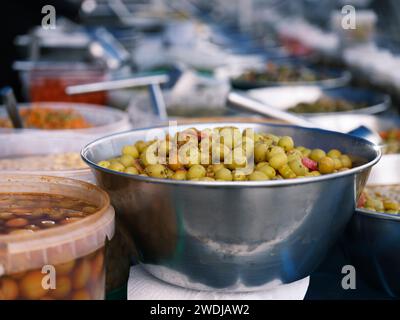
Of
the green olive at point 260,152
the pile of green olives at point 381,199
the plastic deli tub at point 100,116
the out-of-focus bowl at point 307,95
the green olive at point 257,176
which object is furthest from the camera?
the out-of-focus bowl at point 307,95

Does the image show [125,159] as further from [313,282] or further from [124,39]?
[124,39]

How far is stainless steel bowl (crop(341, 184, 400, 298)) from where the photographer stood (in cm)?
129

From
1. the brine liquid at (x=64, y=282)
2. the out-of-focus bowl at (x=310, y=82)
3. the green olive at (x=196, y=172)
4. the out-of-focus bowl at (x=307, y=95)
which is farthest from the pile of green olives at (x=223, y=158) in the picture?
the out-of-focus bowl at (x=310, y=82)

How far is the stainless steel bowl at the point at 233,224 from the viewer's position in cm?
100

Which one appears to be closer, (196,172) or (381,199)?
(196,172)

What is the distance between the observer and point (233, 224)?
1.01 m

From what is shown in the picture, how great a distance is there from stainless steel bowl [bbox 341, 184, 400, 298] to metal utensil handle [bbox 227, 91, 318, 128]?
1.40 feet

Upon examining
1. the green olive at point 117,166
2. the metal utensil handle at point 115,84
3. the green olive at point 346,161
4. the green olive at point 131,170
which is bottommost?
the green olive at point 346,161

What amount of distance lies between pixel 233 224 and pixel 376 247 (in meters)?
0.48

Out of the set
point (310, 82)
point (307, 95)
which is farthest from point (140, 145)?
point (310, 82)

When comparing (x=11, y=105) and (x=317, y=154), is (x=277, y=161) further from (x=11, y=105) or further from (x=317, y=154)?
(x=11, y=105)

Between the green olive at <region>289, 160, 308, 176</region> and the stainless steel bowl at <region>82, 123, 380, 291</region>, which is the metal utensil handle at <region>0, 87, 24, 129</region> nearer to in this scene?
the stainless steel bowl at <region>82, 123, 380, 291</region>

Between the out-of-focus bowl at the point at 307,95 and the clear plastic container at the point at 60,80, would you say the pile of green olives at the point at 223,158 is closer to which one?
the out-of-focus bowl at the point at 307,95

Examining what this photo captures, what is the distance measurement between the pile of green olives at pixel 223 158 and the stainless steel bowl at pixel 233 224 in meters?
0.13
